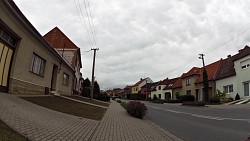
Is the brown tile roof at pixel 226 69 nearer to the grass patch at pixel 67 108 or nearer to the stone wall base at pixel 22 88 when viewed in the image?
the grass patch at pixel 67 108

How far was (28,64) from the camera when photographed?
14469 millimetres

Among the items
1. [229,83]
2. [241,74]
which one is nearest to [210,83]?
[229,83]

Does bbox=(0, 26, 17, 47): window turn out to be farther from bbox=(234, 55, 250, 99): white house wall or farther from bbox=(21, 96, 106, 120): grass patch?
bbox=(234, 55, 250, 99): white house wall

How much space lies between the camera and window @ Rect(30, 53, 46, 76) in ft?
51.0

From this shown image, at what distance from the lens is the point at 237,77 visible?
31.2 metres

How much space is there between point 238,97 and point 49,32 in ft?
92.5

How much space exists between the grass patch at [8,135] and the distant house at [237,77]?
29620 millimetres

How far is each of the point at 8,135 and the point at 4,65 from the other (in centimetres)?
814

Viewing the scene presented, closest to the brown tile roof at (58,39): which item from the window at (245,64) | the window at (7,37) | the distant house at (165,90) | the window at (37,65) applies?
the window at (37,65)

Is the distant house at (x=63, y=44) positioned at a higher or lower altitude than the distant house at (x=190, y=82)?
higher

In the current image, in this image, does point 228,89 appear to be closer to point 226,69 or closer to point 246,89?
point 226,69

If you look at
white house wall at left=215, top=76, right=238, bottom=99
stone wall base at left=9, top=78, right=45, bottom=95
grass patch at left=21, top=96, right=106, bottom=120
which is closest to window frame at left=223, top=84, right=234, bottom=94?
white house wall at left=215, top=76, right=238, bottom=99

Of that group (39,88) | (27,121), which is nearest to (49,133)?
(27,121)

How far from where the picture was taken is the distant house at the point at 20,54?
450 inches
